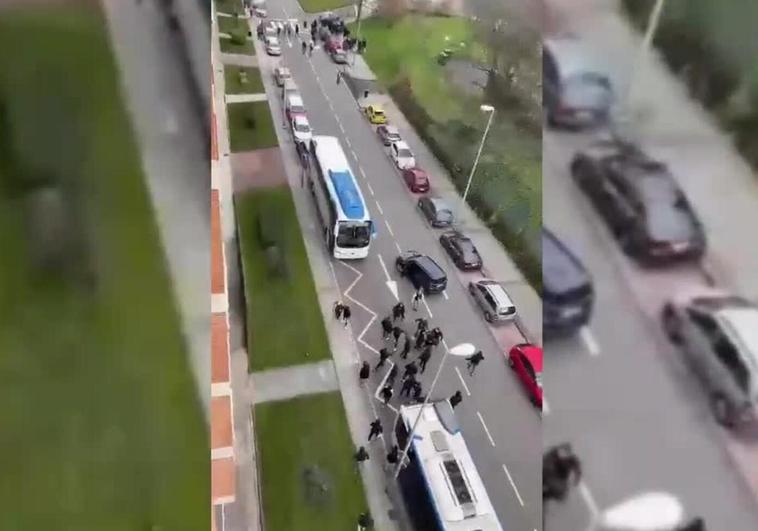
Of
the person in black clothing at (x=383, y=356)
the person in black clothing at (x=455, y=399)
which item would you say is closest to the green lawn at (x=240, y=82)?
the person in black clothing at (x=383, y=356)

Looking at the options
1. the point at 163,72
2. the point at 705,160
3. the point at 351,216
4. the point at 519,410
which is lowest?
the point at 519,410

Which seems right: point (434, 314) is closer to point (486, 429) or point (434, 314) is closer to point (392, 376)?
point (392, 376)

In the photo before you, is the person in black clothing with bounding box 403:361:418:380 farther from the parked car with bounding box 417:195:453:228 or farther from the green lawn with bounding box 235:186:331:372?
the parked car with bounding box 417:195:453:228

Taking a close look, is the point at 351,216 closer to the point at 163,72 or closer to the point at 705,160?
the point at 163,72

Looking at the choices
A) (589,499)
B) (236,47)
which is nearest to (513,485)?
(589,499)

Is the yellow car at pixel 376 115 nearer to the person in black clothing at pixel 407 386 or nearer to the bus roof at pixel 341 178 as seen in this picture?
the bus roof at pixel 341 178

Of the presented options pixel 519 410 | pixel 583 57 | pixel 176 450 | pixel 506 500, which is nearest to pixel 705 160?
pixel 583 57
